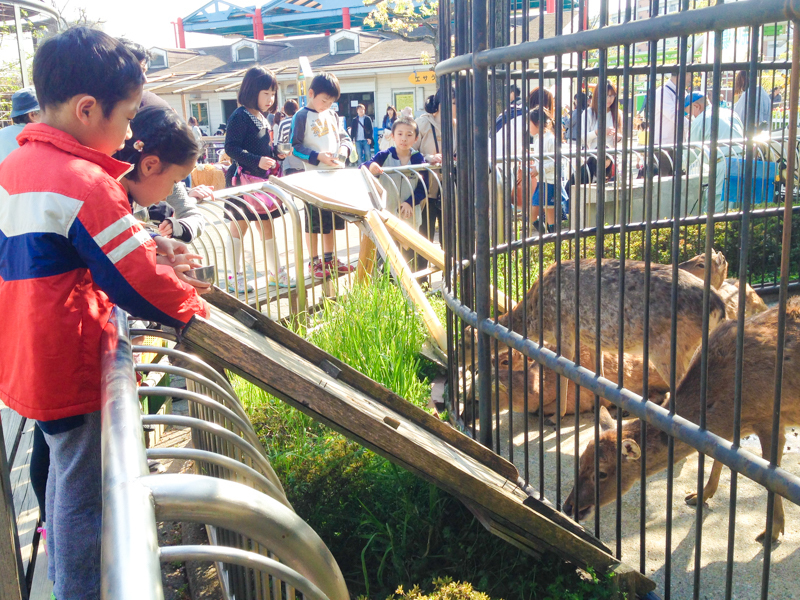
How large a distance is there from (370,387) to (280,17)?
2212 inches

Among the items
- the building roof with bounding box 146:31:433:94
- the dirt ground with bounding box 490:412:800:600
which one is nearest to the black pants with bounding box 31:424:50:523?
the dirt ground with bounding box 490:412:800:600

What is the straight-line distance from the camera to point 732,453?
200 centimetres

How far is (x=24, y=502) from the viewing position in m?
3.89

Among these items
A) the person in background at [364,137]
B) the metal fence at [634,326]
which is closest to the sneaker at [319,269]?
the metal fence at [634,326]

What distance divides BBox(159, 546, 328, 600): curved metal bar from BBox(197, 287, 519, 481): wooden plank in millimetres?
1998

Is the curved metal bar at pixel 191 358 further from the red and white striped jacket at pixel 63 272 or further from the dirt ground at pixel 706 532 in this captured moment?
the dirt ground at pixel 706 532

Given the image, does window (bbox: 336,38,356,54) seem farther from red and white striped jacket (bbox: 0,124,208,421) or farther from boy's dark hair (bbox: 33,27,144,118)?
red and white striped jacket (bbox: 0,124,208,421)

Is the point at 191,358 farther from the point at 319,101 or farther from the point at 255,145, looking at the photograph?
the point at 319,101

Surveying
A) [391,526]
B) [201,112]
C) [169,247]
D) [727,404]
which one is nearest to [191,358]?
[169,247]

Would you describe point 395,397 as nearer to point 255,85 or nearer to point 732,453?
point 732,453

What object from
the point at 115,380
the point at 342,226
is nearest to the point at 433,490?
the point at 115,380

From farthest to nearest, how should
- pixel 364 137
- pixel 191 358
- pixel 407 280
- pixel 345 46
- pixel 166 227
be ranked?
pixel 345 46 < pixel 364 137 < pixel 407 280 < pixel 166 227 < pixel 191 358

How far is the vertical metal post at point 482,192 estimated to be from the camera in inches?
127

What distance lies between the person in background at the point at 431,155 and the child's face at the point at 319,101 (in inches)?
65.0
